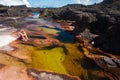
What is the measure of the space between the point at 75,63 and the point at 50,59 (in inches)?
158

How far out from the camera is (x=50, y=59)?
35.9 m

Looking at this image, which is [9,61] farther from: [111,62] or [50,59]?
[111,62]

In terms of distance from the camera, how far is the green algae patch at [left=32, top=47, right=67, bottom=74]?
105 feet

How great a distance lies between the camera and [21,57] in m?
34.2

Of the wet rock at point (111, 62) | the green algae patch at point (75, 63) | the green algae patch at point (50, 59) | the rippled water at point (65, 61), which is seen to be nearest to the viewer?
the green algae patch at point (75, 63)

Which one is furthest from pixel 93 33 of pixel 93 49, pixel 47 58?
pixel 47 58

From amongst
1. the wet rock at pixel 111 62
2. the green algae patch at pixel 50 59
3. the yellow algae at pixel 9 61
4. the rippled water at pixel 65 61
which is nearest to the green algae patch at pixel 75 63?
the rippled water at pixel 65 61

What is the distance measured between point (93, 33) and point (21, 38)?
835 inches

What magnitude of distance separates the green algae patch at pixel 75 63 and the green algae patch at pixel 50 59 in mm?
867

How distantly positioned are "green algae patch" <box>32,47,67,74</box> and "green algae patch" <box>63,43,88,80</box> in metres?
0.87

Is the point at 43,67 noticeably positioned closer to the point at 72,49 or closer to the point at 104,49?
the point at 72,49

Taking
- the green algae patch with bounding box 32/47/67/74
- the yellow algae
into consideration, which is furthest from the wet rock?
the yellow algae

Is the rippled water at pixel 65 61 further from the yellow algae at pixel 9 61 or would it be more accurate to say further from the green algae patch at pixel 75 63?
the yellow algae at pixel 9 61

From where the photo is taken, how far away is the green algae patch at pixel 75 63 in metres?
31.2
